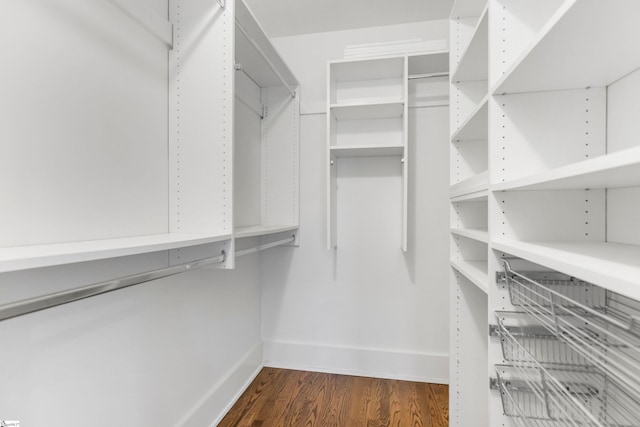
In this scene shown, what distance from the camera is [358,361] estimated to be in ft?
7.62

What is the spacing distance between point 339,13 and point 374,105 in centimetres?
71

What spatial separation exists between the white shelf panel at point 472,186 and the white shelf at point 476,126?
0.83 ft

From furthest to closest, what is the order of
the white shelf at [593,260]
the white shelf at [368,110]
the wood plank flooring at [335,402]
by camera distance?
the white shelf at [368,110] < the wood plank flooring at [335,402] < the white shelf at [593,260]

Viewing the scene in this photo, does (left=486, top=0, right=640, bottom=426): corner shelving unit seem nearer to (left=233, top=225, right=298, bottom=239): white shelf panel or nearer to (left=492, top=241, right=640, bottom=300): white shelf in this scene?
(left=492, top=241, right=640, bottom=300): white shelf

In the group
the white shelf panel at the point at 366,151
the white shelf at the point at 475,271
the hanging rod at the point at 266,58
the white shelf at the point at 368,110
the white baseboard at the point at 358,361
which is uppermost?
the hanging rod at the point at 266,58

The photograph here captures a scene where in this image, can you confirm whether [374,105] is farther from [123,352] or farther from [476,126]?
[123,352]

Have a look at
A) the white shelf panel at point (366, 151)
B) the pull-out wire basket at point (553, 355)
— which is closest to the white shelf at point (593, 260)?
the pull-out wire basket at point (553, 355)

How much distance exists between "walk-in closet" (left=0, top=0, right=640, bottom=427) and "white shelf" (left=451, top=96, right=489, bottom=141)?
15 millimetres

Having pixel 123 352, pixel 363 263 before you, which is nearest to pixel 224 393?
pixel 123 352

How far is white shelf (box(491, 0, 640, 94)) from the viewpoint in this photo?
688mm

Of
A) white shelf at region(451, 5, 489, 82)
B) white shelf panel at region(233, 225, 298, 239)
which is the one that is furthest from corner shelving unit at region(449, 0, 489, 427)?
white shelf panel at region(233, 225, 298, 239)

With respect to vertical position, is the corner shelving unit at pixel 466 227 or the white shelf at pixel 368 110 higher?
the white shelf at pixel 368 110

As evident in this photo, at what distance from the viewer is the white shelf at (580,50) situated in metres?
0.69

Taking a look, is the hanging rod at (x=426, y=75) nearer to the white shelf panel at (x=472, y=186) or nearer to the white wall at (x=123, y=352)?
the white shelf panel at (x=472, y=186)
